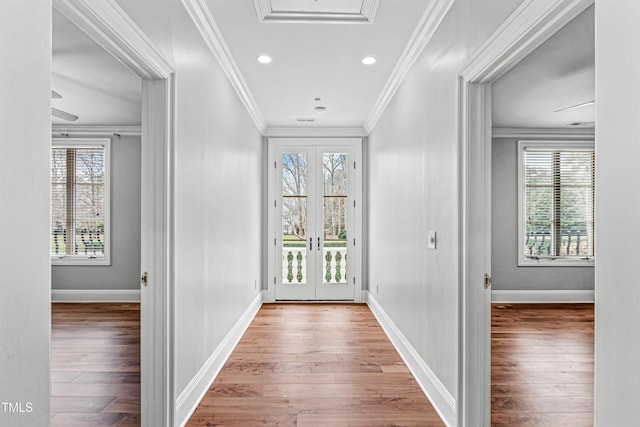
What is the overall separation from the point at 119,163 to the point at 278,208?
2532 mm

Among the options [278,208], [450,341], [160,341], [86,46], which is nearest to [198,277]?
[160,341]

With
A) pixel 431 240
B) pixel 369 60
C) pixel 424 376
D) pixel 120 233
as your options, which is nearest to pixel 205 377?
pixel 424 376

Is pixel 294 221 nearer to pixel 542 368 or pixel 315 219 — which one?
pixel 315 219

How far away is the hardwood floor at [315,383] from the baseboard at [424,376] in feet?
0.17

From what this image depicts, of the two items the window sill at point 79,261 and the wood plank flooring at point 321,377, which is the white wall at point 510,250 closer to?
the wood plank flooring at point 321,377

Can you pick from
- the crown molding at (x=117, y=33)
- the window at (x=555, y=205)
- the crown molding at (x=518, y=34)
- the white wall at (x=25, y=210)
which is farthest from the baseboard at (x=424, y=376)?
the window at (x=555, y=205)

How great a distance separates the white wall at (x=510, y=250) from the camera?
19.4 ft

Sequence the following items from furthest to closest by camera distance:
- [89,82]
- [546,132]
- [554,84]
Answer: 1. [546,132]
2. [89,82]
3. [554,84]

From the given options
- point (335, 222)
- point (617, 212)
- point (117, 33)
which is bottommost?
point (335, 222)

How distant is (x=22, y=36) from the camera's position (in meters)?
1.00

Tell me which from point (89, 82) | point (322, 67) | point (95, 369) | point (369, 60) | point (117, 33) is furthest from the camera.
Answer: point (89, 82)

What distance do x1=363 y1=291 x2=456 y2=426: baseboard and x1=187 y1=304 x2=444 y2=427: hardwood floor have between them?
0.05 meters

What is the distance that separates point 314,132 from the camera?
5.89 meters

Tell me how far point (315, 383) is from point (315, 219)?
3191 millimetres
